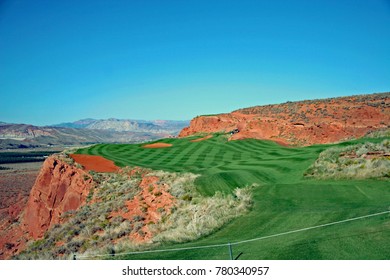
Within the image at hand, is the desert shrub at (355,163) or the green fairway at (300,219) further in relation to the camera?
the desert shrub at (355,163)

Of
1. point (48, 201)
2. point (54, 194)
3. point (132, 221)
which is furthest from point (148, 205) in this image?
point (48, 201)

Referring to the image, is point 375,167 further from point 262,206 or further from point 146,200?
point 146,200

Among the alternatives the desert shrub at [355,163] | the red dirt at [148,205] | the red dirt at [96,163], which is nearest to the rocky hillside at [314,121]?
the red dirt at [96,163]

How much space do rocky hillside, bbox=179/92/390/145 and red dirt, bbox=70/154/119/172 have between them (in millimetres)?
18325

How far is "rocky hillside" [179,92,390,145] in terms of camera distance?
143ft

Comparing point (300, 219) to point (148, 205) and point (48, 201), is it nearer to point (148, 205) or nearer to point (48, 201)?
point (148, 205)

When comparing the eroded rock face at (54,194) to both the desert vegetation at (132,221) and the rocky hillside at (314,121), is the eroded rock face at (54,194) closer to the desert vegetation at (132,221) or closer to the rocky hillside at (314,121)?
the desert vegetation at (132,221)

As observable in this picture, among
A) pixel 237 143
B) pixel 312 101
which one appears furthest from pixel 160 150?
pixel 312 101

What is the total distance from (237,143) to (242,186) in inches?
888

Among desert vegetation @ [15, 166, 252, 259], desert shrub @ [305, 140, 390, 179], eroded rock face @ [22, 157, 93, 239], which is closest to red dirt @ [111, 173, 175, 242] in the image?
desert vegetation @ [15, 166, 252, 259]

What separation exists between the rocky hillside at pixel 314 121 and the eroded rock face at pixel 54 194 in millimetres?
21866

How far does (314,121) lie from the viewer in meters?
48.5

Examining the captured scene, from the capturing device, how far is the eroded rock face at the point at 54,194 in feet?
81.8

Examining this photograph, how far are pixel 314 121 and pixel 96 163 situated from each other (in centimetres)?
3201
